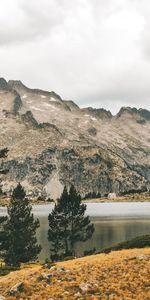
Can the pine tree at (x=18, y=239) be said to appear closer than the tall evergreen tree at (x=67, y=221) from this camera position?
Yes

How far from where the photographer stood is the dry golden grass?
22.3 m

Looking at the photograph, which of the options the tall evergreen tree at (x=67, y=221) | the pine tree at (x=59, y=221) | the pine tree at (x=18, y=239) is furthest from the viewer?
the tall evergreen tree at (x=67, y=221)

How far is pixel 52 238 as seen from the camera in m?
89.2

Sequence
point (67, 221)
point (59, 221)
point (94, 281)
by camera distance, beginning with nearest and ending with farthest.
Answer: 1. point (94, 281)
2. point (67, 221)
3. point (59, 221)

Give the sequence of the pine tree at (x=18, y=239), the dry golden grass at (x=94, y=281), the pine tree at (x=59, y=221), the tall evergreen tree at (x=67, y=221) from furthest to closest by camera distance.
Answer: the tall evergreen tree at (x=67, y=221) < the pine tree at (x=59, y=221) < the pine tree at (x=18, y=239) < the dry golden grass at (x=94, y=281)

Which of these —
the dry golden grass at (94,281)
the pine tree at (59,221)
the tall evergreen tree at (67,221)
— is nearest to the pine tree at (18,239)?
the pine tree at (59,221)

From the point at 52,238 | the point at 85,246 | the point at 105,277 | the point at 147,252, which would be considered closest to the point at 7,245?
the point at 52,238

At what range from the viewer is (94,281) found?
24.3 metres

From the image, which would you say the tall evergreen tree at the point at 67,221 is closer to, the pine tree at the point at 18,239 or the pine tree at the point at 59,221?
the pine tree at the point at 59,221

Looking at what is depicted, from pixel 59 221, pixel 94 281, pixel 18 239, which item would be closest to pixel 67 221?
pixel 59 221

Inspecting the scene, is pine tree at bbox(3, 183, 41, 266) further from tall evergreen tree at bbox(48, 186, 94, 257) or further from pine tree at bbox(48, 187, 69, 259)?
tall evergreen tree at bbox(48, 186, 94, 257)

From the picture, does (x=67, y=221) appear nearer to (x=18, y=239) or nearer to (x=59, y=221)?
→ (x=59, y=221)

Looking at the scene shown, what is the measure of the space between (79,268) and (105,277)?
2.94 m

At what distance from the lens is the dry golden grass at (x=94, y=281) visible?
22.3 meters
